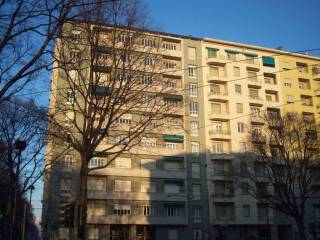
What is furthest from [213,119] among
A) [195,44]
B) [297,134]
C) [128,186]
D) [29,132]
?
[29,132]

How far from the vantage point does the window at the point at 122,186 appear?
160 ft

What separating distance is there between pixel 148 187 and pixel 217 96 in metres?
15.7

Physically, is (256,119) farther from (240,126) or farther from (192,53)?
(192,53)

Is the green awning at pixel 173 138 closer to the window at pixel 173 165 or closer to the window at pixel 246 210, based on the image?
the window at pixel 173 165

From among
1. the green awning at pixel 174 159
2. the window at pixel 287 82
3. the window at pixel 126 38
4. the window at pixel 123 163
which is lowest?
the window at pixel 123 163

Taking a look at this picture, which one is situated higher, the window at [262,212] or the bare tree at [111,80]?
the bare tree at [111,80]

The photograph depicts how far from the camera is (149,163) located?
50.9 m

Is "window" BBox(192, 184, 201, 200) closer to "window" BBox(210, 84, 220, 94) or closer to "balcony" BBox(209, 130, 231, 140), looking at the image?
"balcony" BBox(209, 130, 231, 140)

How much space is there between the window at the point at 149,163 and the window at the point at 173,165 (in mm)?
1496

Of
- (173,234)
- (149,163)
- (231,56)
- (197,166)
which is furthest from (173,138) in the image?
(231,56)

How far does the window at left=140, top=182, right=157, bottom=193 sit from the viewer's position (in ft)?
164

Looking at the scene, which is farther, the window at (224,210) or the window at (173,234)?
the window at (224,210)

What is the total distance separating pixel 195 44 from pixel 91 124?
1584 inches

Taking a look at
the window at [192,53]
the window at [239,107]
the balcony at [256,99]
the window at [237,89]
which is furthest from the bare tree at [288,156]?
the window at [192,53]
